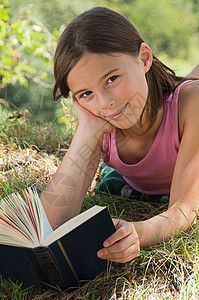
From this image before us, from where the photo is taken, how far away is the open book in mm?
1194

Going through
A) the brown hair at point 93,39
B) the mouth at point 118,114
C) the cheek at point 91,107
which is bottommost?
the mouth at point 118,114

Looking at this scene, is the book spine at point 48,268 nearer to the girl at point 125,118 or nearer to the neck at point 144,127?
the girl at point 125,118

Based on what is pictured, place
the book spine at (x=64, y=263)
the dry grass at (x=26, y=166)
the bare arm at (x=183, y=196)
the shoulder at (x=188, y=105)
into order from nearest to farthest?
1. the book spine at (x=64, y=263)
2. the bare arm at (x=183, y=196)
3. the shoulder at (x=188, y=105)
4. the dry grass at (x=26, y=166)

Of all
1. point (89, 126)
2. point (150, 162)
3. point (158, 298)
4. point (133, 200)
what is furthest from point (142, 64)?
point (158, 298)

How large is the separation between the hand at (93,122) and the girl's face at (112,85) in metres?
0.06

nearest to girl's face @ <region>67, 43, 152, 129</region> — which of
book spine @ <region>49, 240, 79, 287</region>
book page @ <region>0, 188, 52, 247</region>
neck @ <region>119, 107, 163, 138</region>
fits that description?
neck @ <region>119, 107, 163, 138</region>

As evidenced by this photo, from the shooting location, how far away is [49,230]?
1286mm

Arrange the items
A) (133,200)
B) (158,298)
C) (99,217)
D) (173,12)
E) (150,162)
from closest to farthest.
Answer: (99,217), (158,298), (150,162), (133,200), (173,12)

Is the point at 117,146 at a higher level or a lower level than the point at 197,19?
higher

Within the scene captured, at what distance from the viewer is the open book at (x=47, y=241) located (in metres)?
1.19

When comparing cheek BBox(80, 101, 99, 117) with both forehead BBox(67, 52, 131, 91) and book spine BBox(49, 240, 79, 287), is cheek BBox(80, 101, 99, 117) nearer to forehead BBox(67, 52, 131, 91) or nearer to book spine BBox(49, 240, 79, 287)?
forehead BBox(67, 52, 131, 91)

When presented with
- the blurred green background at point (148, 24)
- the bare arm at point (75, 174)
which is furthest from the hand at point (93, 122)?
the blurred green background at point (148, 24)

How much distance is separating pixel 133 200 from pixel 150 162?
0.85 ft

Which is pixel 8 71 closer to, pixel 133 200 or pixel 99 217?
pixel 133 200
